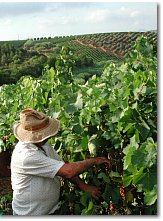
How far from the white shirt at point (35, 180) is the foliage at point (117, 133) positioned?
0.16 metres

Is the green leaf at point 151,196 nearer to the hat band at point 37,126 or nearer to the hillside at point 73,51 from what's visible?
the hat band at point 37,126

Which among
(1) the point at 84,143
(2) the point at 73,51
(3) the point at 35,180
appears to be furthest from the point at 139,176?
(2) the point at 73,51

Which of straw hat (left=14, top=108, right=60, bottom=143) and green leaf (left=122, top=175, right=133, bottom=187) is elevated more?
straw hat (left=14, top=108, right=60, bottom=143)

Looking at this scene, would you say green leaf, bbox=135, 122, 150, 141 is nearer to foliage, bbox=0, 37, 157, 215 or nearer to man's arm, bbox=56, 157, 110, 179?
foliage, bbox=0, 37, 157, 215

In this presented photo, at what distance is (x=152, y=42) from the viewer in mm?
2834

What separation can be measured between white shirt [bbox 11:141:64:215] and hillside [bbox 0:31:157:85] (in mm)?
697

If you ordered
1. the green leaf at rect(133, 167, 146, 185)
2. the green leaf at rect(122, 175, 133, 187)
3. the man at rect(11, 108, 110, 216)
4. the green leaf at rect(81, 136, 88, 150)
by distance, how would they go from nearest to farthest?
the green leaf at rect(133, 167, 146, 185), the green leaf at rect(122, 175, 133, 187), the man at rect(11, 108, 110, 216), the green leaf at rect(81, 136, 88, 150)

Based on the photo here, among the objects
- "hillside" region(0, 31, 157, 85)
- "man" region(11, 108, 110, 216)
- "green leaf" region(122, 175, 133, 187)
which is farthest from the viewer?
"hillside" region(0, 31, 157, 85)

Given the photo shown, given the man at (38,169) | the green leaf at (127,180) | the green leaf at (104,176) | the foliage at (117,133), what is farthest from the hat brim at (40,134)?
the green leaf at (127,180)

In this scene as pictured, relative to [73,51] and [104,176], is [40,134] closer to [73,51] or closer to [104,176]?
[104,176]

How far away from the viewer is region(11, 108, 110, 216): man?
2615 mm

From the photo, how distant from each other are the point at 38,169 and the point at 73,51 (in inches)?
50.1

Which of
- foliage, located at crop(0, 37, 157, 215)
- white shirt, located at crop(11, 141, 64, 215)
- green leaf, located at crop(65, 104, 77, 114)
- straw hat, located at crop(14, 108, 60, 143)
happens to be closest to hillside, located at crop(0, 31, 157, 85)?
foliage, located at crop(0, 37, 157, 215)

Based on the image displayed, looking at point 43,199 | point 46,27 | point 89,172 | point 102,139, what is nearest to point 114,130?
point 102,139
